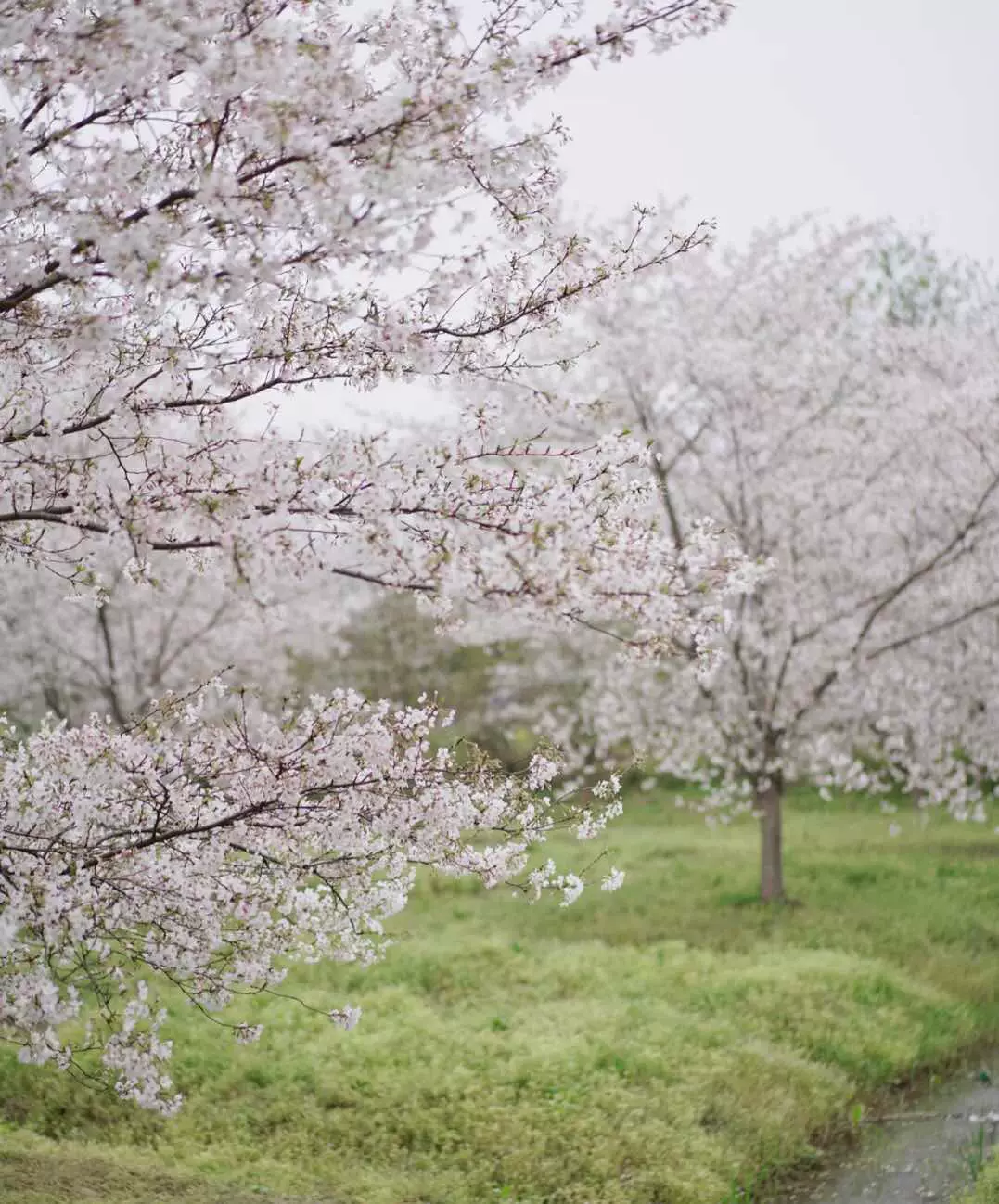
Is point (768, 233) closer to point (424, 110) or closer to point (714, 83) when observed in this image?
point (424, 110)

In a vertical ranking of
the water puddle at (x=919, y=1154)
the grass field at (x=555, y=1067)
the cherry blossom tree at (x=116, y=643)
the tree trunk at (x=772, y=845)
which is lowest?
the water puddle at (x=919, y=1154)

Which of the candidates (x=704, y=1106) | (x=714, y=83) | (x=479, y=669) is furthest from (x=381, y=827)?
(x=714, y=83)

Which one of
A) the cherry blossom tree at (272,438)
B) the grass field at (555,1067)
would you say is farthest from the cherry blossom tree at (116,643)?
the cherry blossom tree at (272,438)

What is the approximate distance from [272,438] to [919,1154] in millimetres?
7311

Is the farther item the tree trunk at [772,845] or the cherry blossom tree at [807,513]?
the tree trunk at [772,845]

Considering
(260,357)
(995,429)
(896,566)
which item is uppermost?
(995,429)

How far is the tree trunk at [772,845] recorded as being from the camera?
48.8ft

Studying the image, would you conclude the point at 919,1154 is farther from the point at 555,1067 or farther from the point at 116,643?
the point at 116,643

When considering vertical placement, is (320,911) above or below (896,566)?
below

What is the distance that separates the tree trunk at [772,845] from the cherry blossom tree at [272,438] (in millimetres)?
10078

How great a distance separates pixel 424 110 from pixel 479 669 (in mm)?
25978

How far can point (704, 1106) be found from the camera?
Answer: 27.7 feet

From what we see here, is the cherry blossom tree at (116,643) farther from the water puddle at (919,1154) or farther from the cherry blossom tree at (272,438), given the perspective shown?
the cherry blossom tree at (272,438)

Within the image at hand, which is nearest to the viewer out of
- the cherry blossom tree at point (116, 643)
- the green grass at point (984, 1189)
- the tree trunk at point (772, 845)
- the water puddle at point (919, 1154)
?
the green grass at point (984, 1189)
